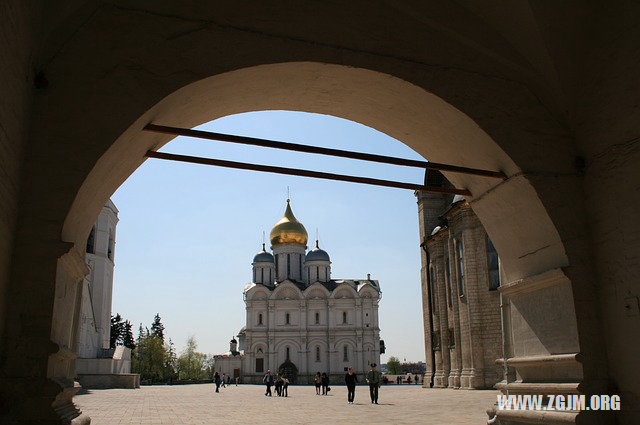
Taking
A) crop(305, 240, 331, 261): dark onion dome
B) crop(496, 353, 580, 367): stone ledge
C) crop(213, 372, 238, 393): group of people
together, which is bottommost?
crop(213, 372, 238, 393): group of people

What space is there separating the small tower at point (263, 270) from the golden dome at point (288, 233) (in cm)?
248

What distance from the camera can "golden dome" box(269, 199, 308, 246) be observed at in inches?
2699

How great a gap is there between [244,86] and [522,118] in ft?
10.4

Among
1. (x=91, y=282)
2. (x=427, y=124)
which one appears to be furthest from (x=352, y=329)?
(x=427, y=124)

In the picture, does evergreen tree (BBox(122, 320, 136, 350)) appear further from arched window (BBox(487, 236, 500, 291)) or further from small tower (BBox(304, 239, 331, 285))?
arched window (BBox(487, 236, 500, 291))

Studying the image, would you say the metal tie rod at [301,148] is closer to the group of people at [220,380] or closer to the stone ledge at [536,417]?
the stone ledge at [536,417]

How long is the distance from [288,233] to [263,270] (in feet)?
17.2

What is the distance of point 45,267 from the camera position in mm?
4773

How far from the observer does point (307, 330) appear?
212 ft

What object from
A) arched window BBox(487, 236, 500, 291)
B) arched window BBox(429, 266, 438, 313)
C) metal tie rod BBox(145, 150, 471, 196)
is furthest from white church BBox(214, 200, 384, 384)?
metal tie rod BBox(145, 150, 471, 196)

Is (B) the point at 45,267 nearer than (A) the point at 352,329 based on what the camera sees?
Yes

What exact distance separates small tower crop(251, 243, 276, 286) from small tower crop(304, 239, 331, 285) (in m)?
4.01

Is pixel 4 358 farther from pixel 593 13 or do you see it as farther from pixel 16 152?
pixel 593 13

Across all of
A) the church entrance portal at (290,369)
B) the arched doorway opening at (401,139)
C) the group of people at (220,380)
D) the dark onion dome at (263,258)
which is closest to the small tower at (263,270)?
the dark onion dome at (263,258)
